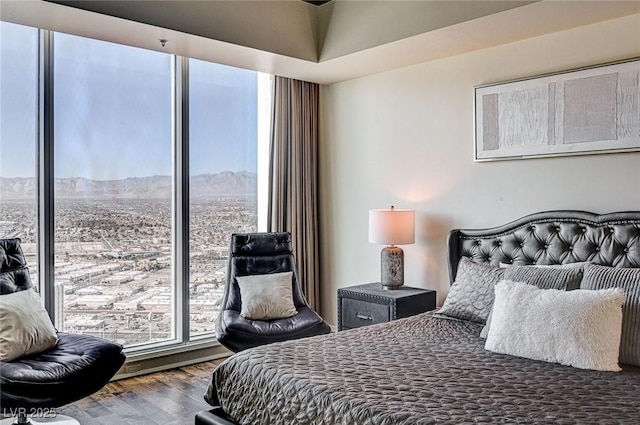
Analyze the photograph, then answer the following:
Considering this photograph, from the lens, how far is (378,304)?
13.3 ft

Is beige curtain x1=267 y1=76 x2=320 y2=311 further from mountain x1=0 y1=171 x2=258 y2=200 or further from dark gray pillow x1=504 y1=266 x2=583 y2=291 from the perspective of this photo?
dark gray pillow x1=504 y1=266 x2=583 y2=291

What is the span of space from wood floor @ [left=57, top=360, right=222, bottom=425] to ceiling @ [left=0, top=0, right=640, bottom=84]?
7.85 ft

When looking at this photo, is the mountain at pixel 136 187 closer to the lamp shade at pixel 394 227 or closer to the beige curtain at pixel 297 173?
the beige curtain at pixel 297 173

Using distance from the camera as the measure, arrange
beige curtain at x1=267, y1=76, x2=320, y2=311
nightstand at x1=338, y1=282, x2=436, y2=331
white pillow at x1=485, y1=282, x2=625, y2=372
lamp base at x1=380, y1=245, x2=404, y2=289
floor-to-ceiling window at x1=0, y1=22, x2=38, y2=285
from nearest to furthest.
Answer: white pillow at x1=485, y1=282, x2=625, y2=372, floor-to-ceiling window at x1=0, y1=22, x2=38, y2=285, nightstand at x1=338, y1=282, x2=436, y2=331, lamp base at x1=380, y1=245, x2=404, y2=289, beige curtain at x1=267, y1=76, x2=320, y2=311

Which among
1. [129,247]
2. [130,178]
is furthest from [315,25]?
[129,247]

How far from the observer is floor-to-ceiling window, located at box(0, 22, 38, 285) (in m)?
3.70

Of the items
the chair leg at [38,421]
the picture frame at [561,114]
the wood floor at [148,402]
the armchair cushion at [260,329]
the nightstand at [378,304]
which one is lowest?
the wood floor at [148,402]

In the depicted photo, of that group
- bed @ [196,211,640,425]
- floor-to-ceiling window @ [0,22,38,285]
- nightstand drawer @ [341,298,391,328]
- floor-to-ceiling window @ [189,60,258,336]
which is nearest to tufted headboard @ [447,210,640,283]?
bed @ [196,211,640,425]

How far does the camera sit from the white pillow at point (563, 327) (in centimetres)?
245

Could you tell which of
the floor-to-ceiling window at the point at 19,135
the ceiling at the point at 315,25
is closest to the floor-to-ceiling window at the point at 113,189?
the floor-to-ceiling window at the point at 19,135

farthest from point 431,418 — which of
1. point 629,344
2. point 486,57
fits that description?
point 486,57

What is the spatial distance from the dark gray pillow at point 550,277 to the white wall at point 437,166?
67 cm

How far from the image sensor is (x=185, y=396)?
3809mm

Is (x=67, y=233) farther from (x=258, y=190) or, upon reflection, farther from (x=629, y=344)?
(x=629, y=344)
